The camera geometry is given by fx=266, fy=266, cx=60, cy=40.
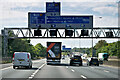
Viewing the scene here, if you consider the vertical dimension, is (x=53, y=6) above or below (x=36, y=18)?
above

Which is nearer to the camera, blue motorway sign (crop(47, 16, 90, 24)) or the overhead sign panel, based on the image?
blue motorway sign (crop(47, 16, 90, 24))

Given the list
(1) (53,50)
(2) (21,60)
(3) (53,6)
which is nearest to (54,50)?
(1) (53,50)

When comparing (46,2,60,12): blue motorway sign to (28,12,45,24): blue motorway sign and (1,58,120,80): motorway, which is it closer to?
(28,12,45,24): blue motorway sign

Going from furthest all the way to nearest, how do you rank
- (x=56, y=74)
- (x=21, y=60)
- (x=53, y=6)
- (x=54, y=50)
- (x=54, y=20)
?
(x=54, y=20), (x=53, y=6), (x=54, y=50), (x=21, y=60), (x=56, y=74)

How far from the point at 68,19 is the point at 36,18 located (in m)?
4.96

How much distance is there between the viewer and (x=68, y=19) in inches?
1619

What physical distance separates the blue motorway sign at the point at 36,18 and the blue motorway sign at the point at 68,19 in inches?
36.9

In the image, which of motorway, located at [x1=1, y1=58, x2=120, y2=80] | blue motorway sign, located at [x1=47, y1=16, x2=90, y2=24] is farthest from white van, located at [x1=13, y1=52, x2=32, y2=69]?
blue motorway sign, located at [x1=47, y1=16, x2=90, y2=24]

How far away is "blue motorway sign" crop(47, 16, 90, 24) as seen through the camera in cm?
4078

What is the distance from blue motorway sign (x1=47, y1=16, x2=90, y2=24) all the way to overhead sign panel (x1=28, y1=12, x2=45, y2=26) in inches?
38.0

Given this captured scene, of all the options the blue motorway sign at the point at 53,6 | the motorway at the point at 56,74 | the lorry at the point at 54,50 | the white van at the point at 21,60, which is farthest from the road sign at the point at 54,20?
the motorway at the point at 56,74

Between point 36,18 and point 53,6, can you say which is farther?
point 36,18

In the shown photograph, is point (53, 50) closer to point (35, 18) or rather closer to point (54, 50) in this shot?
point (54, 50)

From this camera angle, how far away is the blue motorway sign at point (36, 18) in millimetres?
41000
